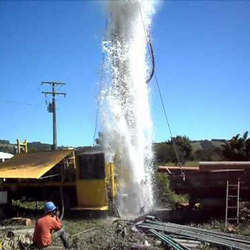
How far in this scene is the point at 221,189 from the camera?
43.4ft

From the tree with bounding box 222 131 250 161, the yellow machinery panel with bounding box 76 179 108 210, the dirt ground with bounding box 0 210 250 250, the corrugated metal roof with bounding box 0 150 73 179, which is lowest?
the dirt ground with bounding box 0 210 250 250

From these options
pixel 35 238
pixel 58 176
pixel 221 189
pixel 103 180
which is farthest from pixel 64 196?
pixel 35 238

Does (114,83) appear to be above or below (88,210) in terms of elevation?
above

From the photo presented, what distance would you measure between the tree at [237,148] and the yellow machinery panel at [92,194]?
834 inches

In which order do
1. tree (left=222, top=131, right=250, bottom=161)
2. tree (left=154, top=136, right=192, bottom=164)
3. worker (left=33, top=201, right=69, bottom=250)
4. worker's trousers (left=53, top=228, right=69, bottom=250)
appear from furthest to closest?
tree (left=154, top=136, right=192, bottom=164)
tree (left=222, top=131, right=250, bottom=161)
worker's trousers (left=53, top=228, right=69, bottom=250)
worker (left=33, top=201, right=69, bottom=250)

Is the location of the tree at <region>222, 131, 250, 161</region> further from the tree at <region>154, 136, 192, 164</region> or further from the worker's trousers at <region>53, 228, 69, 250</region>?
the worker's trousers at <region>53, 228, 69, 250</region>

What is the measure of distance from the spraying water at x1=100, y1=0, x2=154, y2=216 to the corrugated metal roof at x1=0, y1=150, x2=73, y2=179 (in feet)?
5.67

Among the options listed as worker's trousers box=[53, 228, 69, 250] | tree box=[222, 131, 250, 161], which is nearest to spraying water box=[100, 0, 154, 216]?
worker's trousers box=[53, 228, 69, 250]

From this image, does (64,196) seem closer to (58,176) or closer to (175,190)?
(58,176)

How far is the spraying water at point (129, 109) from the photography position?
47.5 feet

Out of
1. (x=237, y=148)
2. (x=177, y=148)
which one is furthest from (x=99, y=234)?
(x=177, y=148)

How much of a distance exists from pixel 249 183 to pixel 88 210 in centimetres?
465

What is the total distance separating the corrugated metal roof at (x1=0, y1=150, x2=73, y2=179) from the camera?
13.3 metres

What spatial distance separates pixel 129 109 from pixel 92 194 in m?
3.98
